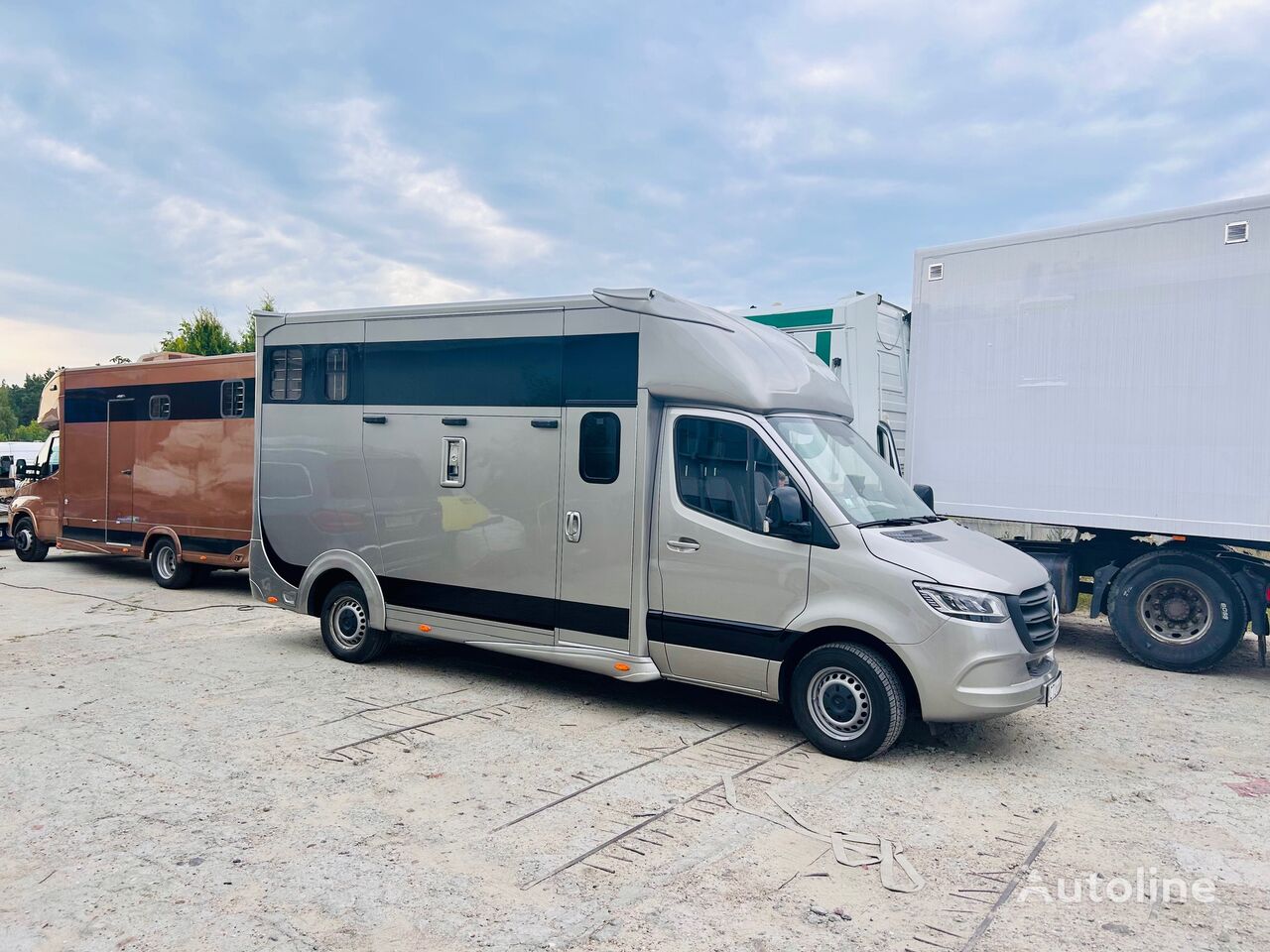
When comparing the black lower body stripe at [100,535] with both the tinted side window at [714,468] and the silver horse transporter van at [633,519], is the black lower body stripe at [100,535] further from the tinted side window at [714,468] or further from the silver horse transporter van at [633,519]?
the tinted side window at [714,468]

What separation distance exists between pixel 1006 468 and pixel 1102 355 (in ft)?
4.55

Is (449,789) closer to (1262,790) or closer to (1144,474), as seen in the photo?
(1262,790)

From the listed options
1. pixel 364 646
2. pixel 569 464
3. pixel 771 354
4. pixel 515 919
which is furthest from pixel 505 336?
pixel 515 919

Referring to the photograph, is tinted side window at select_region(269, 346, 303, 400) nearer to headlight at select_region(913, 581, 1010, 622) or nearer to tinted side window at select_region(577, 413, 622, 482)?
tinted side window at select_region(577, 413, 622, 482)

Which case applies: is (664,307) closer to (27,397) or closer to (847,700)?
(847,700)

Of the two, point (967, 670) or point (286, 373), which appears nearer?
point (967, 670)

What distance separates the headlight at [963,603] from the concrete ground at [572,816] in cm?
101

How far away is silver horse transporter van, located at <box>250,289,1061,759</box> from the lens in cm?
592

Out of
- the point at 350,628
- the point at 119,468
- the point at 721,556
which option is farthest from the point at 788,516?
the point at 119,468

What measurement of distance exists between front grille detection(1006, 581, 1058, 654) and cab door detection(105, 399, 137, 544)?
12.6 metres

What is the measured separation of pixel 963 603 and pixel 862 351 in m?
5.87

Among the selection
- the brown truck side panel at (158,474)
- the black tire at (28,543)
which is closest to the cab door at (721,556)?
the brown truck side panel at (158,474)

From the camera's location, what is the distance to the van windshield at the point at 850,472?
6355mm
